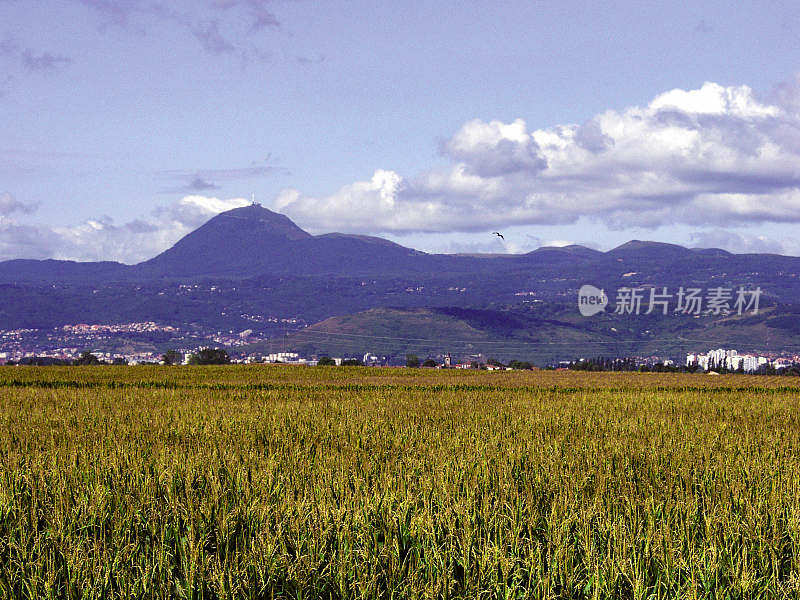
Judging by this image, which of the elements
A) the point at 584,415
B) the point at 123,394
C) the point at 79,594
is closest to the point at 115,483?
the point at 79,594

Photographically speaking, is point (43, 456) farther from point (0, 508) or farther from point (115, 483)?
point (0, 508)

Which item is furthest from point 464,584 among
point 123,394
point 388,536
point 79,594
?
point 123,394

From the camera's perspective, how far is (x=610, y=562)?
5.95 meters

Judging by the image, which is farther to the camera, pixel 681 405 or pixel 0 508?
pixel 681 405

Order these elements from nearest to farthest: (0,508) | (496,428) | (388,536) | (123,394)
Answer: (388,536), (0,508), (496,428), (123,394)

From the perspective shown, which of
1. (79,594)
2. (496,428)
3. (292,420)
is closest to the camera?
(79,594)

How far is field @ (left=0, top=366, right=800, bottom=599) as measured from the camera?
593 cm

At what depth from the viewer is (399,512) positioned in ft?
24.7

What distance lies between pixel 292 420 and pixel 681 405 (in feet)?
44.7

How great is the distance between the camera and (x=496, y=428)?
1634 cm

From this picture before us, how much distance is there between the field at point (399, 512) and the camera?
234 inches

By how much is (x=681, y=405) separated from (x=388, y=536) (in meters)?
20.0

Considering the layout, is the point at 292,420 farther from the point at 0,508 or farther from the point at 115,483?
the point at 0,508

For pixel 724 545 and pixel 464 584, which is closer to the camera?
pixel 464 584
